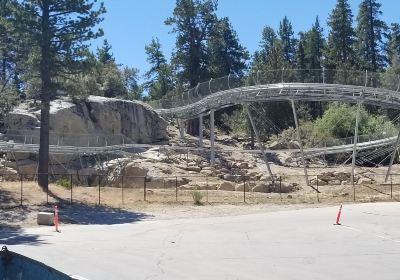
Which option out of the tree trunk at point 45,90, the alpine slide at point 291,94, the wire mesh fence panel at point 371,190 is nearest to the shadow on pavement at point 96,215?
the tree trunk at point 45,90

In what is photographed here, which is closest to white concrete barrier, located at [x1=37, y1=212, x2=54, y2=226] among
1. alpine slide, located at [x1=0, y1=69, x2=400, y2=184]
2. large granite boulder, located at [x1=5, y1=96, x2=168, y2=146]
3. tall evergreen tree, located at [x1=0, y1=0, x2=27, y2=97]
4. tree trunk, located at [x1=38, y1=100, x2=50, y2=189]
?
tree trunk, located at [x1=38, y1=100, x2=50, y2=189]

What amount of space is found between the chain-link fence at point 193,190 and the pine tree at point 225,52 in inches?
1480

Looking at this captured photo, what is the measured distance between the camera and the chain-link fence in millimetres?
36500

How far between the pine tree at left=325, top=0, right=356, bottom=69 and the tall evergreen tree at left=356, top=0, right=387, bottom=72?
1.34 meters

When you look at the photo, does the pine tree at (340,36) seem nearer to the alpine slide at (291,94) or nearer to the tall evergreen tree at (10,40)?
the alpine slide at (291,94)

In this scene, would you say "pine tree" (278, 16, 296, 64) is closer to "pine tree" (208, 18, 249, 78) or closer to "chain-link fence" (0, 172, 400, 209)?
"pine tree" (208, 18, 249, 78)

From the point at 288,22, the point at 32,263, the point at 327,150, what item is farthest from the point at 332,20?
the point at 32,263

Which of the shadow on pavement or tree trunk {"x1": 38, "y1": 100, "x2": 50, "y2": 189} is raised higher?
tree trunk {"x1": 38, "y1": 100, "x2": 50, "y2": 189}

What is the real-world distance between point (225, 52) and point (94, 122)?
40.2m

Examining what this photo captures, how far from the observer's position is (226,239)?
22375mm

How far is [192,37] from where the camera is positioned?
85750 mm

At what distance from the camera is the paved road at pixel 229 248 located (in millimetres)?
14969

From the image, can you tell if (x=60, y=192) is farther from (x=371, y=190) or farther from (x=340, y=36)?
(x=340, y=36)

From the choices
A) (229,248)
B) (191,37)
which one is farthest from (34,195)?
(191,37)
